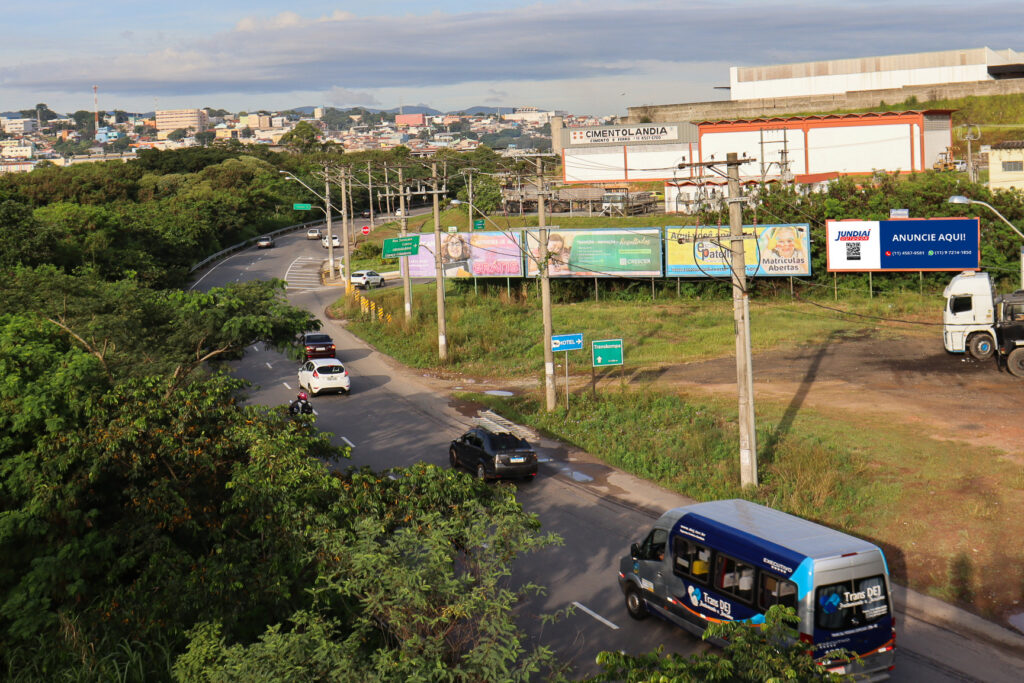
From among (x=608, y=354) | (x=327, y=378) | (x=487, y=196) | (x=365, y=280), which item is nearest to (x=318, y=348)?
(x=327, y=378)

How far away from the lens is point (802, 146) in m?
80.8

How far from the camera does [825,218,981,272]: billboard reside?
45094 mm

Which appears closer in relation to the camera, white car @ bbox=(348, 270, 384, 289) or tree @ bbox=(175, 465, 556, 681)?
tree @ bbox=(175, 465, 556, 681)

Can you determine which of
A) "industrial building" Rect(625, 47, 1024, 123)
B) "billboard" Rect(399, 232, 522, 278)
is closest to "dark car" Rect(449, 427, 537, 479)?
"billboard" Rect(399, 232, 522, 278)

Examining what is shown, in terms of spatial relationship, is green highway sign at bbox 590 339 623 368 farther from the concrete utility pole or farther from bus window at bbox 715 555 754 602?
bus window at bbox 715 555 754 602

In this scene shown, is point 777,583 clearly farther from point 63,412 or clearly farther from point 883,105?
point 883,105

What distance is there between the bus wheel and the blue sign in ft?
47.9

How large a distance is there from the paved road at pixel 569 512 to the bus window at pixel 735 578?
145cm

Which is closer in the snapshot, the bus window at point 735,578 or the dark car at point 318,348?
the bus window at point 735,578

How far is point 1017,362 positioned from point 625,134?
65218 mm

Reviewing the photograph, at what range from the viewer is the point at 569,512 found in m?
22.5

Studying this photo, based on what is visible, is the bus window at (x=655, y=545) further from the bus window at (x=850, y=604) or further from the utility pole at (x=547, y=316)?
the utility pole at (x=547, y=316)

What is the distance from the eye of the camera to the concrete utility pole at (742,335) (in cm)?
2095

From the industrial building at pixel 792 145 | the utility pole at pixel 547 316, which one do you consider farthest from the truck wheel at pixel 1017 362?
the industrial building at pixel 792 145
